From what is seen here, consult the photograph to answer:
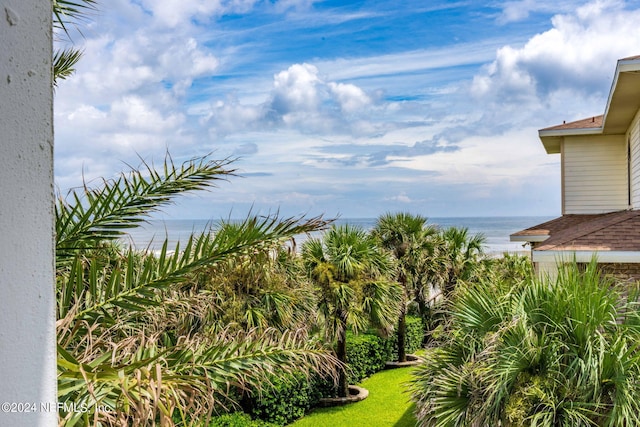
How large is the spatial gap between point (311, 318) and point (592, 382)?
869 cm

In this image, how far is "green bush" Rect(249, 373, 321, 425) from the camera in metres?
12.0

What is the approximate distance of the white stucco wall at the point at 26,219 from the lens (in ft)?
4.08

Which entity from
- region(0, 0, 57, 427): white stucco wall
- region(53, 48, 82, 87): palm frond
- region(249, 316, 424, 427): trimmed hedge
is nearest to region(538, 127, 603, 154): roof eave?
region(249, 316, 424, 427): trimmed hedge

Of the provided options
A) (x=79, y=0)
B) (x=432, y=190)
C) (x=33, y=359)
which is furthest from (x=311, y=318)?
(x=432, y=190)

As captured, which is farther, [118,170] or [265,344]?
[265,344]

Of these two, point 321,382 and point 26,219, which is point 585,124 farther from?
point 26,219

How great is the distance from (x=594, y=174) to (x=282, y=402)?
380 inches

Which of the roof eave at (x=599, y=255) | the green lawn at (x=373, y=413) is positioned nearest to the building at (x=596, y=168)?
the roof eave at (x=599, y=255)

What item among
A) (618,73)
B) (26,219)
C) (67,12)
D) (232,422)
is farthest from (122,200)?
(618,73)

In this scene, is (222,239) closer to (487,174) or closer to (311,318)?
(311,318)

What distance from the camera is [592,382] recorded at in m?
4.82

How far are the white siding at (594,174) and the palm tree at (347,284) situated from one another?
534cm

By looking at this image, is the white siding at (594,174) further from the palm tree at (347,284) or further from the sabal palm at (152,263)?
the sabal palm at (152,263)

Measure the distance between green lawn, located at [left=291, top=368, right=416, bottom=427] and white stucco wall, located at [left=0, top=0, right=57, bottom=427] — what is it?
10983 millimetres
